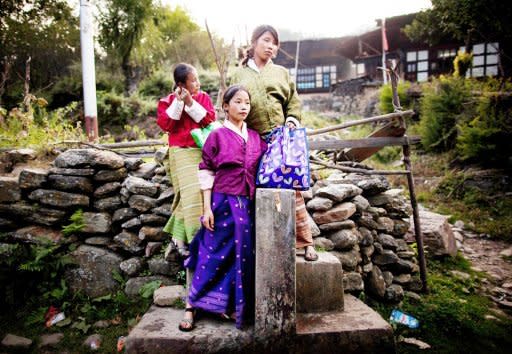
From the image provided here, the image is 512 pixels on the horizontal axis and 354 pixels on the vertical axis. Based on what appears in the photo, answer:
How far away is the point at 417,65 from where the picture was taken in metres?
19.1

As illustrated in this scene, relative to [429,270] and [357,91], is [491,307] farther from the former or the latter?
[357,91]

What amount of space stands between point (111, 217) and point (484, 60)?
67.0 ft

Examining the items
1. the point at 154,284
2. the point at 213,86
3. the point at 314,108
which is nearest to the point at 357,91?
the point at 314,108

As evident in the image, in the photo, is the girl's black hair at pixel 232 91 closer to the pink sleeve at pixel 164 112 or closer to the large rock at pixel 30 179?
the pink sleeve at pixel 164 112

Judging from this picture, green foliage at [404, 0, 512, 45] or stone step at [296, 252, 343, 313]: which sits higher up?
green foliage at [404, 0, 512, 45]

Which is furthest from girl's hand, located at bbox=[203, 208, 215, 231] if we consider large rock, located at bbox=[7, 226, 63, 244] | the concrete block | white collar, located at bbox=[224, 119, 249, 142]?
large rock, located at bbox=[7, 226, 63, 244]

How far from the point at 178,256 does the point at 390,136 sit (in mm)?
3312

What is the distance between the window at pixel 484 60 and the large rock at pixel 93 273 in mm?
19848

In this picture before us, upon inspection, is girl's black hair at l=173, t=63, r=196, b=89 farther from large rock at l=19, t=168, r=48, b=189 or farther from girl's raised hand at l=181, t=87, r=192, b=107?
large rock at l=19, t=168, r=48, b=189

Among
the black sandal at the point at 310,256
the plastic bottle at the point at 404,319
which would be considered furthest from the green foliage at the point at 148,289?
the plastic bottle at the point at 404,319

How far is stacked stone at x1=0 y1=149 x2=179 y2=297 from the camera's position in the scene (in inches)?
144

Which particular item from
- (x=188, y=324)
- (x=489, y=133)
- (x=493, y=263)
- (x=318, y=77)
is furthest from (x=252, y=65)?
(x=318, y=77)

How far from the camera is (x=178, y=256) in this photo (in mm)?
3457

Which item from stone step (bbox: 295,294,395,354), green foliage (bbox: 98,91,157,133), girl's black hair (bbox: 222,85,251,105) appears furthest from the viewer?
green foliage (bbox: 98,91,157,133)
